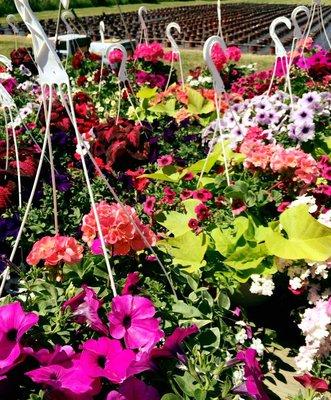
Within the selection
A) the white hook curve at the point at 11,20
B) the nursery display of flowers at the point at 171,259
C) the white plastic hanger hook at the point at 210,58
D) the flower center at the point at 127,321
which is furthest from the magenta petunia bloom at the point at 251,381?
the white hook curve at the point at 11,20

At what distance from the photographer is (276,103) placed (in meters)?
2.97

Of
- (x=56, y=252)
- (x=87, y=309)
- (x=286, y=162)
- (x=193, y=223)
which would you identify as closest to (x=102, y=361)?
(x=87, y=309)

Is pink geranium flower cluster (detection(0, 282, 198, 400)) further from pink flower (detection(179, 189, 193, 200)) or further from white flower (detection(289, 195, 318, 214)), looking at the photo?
pink flower (detection(179, 189, 193, 200))

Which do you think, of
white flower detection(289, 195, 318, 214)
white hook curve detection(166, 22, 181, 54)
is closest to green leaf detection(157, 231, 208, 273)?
white flower detection(289, 195, 318, 214)

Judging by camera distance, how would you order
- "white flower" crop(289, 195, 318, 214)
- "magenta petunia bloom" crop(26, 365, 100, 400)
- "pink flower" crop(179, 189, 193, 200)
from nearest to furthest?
"magenta petunia bloom" crop(26, 365, 100, 400) < "white flower" crop(289, 195, 318, 214) < "pink flower" crop(179, 189, 193, 200)

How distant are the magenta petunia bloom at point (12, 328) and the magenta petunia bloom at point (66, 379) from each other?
6 centimetres

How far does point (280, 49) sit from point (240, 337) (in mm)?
1872

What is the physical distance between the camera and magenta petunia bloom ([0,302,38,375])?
1058mm

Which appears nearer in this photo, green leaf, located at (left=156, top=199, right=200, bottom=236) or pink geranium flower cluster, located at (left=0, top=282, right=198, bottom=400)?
pink geranium flower cluster, located at (left=0, top=282, right=198, bottom=400)

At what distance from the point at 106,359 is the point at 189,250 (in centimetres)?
89

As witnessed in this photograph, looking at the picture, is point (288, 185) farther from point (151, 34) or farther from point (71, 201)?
point (151, 34)

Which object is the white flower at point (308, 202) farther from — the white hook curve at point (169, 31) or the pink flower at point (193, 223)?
the white hook curve at point (169, 31)

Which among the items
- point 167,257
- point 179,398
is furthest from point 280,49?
point 179,398

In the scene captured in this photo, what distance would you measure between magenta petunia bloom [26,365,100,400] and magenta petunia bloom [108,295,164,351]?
13 cm
